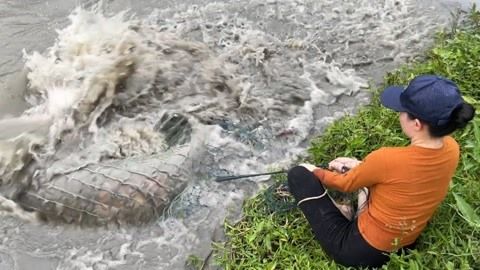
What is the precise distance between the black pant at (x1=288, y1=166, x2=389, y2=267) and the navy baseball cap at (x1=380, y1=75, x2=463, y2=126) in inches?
29.5

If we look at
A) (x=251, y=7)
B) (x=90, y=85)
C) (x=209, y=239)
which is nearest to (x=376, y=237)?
(x=209, y=239)

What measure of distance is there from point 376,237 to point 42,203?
88.9 inches

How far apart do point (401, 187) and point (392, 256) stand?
0.37 meters

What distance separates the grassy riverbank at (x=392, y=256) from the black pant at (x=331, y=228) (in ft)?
0.31

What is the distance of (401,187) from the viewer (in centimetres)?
333

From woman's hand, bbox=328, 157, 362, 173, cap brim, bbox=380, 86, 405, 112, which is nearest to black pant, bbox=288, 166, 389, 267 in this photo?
woman's hand, bbox=328, 157, 362, 173

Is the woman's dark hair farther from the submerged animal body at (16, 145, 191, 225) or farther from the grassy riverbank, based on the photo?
the submerged animal body at (16, 145, 191, 225)

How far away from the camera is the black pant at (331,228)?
11.5 ft

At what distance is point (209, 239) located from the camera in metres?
4.13

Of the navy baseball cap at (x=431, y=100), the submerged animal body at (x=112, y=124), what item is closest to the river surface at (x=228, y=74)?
the submerged animal body at (x=112, y=124)

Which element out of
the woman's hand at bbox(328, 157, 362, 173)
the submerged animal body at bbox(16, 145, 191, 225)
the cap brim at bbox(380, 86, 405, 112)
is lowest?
the submerged animal body at bbox(16, 145, 191, 225)

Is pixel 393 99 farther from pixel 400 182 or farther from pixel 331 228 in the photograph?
pixel 331 228

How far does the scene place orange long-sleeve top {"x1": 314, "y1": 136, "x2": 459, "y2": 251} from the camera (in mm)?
3291

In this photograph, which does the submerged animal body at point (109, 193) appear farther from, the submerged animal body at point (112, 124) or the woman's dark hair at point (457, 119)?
the woman's dark hair at point (457, 119)
